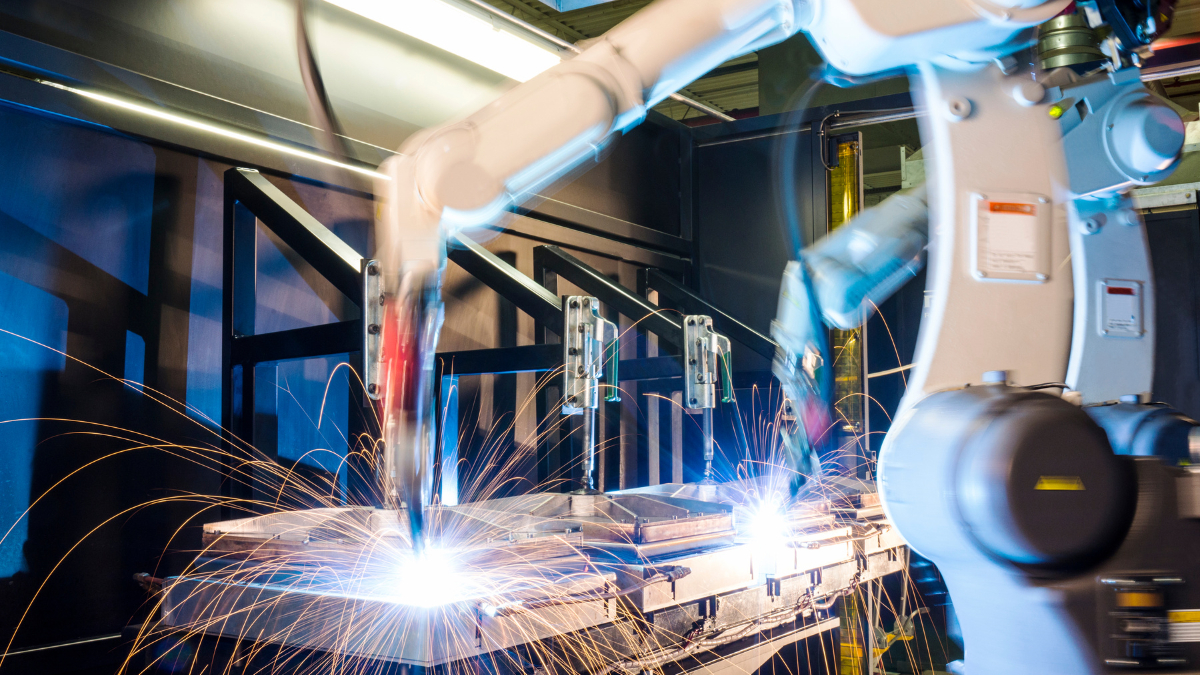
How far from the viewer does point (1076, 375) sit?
127 centimetres

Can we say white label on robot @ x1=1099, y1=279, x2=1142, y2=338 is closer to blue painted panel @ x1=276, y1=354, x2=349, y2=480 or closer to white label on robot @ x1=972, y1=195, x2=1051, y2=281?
white label on robot @ x1=972, y1=195, x2=1051, y2=281

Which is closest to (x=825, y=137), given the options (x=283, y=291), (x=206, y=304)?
(x=283, y=291)

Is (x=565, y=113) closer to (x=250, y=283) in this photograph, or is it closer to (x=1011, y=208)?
(x=1011, y=208)

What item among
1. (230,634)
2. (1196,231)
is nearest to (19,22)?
(230,634)

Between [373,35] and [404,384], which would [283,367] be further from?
[404,384]

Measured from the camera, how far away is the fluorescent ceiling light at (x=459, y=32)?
10.4 ft

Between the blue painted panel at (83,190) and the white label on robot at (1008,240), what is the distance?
2.37 m

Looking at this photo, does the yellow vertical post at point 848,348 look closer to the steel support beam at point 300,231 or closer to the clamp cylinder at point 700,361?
the clamp cylinder at point 700,361

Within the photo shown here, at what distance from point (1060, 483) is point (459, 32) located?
3.01 meters

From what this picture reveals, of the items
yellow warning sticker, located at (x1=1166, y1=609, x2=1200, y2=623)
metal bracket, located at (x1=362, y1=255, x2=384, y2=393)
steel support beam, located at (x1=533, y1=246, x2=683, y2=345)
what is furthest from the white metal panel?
steel support beam, located at (x1=533, y1=246, x2=683, y2=345)

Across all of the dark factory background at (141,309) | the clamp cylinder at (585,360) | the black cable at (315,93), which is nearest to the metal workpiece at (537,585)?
the clamp cylinder at (585,360)

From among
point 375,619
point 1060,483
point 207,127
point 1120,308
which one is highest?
point 207,127

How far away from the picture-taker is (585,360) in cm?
262

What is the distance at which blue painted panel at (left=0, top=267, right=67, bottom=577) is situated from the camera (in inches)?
85.6
